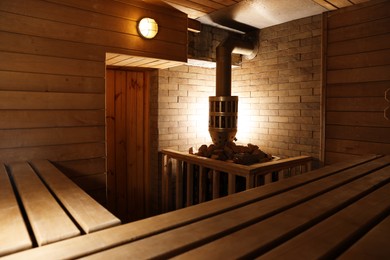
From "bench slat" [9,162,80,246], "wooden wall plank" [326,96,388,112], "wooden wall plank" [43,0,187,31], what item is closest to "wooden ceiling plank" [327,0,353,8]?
"wooden wall plank" [326,96,388,112]

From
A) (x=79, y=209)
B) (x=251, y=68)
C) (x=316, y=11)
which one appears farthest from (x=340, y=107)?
(x=79, y=209)

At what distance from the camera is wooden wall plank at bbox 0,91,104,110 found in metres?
2.43

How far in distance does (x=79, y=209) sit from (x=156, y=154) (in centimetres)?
308

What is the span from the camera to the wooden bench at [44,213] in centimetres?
104

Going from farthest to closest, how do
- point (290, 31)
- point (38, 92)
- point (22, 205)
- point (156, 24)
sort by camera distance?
point (290, 31) < point (156, 24) < point (38, 92) < point (22, 205)

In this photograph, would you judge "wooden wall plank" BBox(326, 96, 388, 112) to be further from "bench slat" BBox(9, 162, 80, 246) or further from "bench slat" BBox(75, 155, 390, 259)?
"bench slat" BBox(9, 162, 80, 246)

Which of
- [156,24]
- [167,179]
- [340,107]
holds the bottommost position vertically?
[167,179]

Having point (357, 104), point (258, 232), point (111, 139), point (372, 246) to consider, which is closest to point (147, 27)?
point (111, 139)

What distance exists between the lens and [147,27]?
3.11m

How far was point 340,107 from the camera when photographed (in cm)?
342

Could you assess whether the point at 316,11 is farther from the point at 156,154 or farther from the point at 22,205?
the point at 22,205

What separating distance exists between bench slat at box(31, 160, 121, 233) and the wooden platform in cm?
6

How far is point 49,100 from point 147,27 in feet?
4.11

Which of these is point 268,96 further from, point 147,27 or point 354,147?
point 147,27
